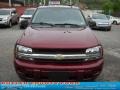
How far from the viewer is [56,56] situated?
222 inches

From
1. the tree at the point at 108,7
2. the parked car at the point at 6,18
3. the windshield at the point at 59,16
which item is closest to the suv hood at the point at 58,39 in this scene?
the windshield at the point at 59,16

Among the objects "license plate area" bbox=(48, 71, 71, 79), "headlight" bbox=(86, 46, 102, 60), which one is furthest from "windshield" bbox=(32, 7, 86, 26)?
"license plate area" bbox=(48, 71, 71, 79)

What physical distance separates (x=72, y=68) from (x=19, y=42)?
1166mm

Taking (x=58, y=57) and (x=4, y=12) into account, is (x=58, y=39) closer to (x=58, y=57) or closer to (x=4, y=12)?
(x=58, y=57)

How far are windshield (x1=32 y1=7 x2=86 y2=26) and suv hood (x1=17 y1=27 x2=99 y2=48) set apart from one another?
28.2 inches

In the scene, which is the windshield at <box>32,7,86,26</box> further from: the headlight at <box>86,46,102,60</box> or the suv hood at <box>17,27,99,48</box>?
the headlight at <box>86,46,102,60</box>

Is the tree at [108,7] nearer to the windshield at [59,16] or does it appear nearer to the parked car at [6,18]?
the parked car at [6,18]

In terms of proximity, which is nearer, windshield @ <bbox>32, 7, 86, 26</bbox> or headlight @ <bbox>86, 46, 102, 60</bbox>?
headlight @ <bbox>86, 46, 102, 60</bbox>

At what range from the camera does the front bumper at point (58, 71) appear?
559 cm

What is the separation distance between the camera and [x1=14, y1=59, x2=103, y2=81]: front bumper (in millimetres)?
5594

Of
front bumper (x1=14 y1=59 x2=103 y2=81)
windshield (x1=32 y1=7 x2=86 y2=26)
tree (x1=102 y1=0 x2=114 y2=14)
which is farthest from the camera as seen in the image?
tree (x1=102 y1=0 x2=114 y2=14)

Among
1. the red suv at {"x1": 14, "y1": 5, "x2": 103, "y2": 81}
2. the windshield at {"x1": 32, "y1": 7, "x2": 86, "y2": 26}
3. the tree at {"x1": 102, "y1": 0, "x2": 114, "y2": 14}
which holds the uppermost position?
the windshield at {"x1": 32, "y1": 7, "x2": 86, "y2": 26}

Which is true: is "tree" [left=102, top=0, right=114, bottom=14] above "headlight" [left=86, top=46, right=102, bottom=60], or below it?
below

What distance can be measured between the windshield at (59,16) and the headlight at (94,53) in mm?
1529
